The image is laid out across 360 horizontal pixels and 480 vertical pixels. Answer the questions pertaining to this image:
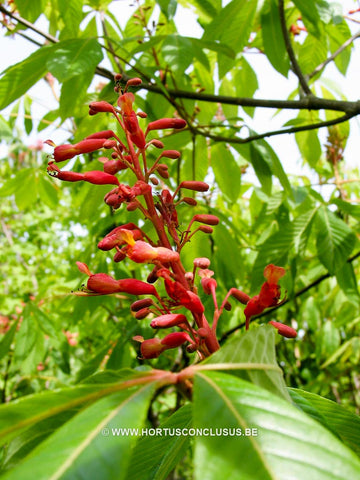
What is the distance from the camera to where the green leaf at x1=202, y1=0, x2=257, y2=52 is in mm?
1691

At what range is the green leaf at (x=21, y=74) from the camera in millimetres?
1442

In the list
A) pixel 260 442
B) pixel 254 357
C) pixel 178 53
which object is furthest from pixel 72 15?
pixel 260 442

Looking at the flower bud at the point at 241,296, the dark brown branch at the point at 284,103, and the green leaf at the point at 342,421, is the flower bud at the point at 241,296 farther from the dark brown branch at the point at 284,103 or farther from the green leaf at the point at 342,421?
the dark brown branch at the point at 284,103

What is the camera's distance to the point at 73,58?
55.8 inches

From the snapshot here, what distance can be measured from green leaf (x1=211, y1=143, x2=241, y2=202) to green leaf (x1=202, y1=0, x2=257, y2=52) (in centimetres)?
45

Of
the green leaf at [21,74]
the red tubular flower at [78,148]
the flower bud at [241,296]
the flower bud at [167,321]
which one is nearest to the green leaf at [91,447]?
the flower bud at [167,321]

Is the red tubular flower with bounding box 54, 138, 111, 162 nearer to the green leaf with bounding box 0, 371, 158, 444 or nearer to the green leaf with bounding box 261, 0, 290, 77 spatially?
the green leaf with bounding box 0, 371, 158, 444

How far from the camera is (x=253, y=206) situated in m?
2.91

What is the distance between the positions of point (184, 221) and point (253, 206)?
1.20 metres

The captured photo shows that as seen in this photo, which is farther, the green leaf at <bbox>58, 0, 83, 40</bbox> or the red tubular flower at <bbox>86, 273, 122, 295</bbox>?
the green leaf at <bbox>58, 0, 83, 40</bbox>

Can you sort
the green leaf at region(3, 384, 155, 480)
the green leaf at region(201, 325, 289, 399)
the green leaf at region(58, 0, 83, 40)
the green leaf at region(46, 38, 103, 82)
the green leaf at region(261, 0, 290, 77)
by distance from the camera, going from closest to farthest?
the green leaf at region(3, 384, 155, 480) → the green leaf at region(201, 325, 289, 399) → the green leaf at region(46, 38, 103, 82) → the green leaf at region(58, 0, 83, 40) → the green leaf at region(261, 0, 290, 77)

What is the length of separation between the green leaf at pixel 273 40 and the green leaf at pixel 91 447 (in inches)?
64.5

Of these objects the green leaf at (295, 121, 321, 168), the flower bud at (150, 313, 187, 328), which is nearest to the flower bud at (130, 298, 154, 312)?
the flower bud at (150, 313, 187, 328)

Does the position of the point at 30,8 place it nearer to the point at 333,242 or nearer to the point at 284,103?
the point at 284,103
